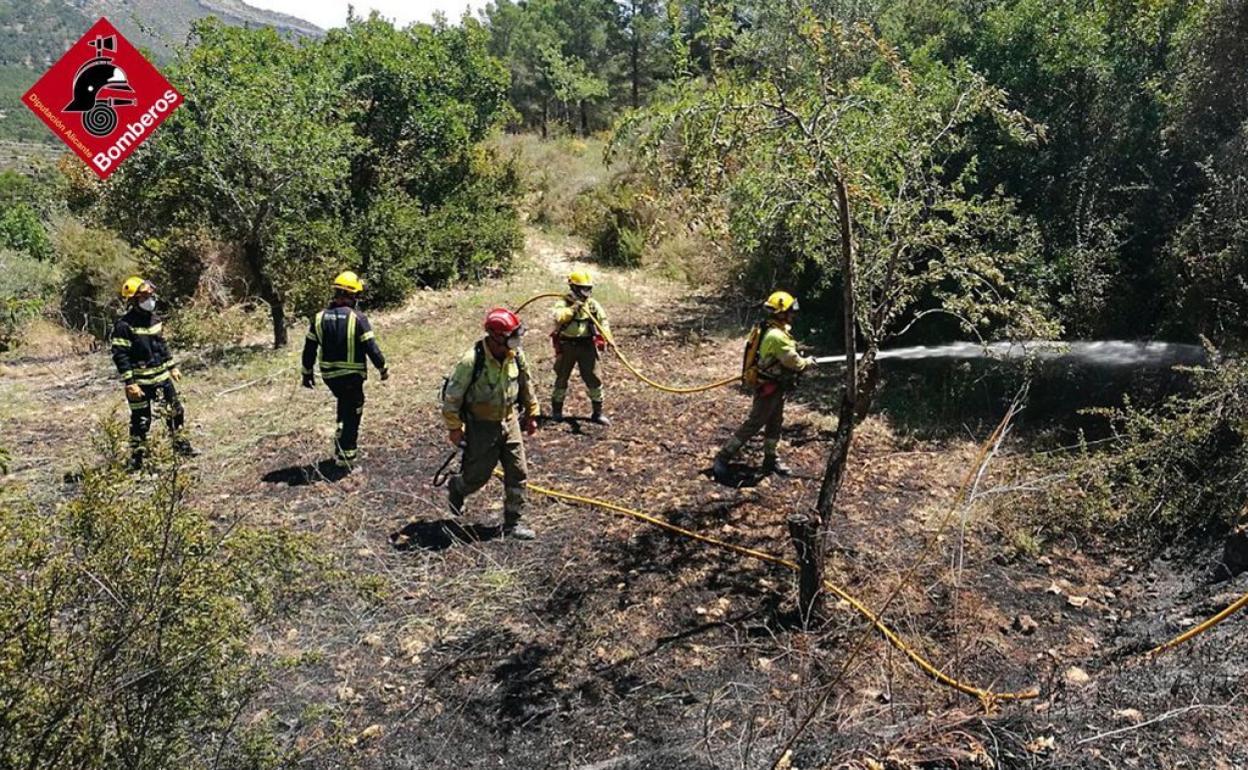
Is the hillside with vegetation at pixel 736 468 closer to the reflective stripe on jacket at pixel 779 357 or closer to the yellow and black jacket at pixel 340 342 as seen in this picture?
the reflective stripe on jacket at pixel 779 357

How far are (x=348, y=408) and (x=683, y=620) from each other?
383cm

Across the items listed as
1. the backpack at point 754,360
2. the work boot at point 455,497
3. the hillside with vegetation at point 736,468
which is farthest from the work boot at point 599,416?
the work boot at point 455,497

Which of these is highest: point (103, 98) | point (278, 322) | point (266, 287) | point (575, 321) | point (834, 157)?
point (103, 98)

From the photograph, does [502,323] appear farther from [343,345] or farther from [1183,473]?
[1183,473]

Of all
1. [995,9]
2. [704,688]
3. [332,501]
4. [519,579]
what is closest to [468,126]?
[995,9]

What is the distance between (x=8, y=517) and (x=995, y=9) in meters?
11.7

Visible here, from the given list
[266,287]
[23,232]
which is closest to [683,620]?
[266,287]

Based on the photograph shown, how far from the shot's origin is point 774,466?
23.6 ft

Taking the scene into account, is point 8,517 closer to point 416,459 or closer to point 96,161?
point 416,459

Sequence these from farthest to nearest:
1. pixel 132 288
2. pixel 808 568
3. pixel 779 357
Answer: pixel 132 288 → pixel 779 357 → pixel 808 568

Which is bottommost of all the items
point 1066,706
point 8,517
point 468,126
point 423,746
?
Result: point 423,746

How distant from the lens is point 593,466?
24.3 feet

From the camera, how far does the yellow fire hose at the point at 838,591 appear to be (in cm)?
406

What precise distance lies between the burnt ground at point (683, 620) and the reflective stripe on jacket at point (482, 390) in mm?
1058
